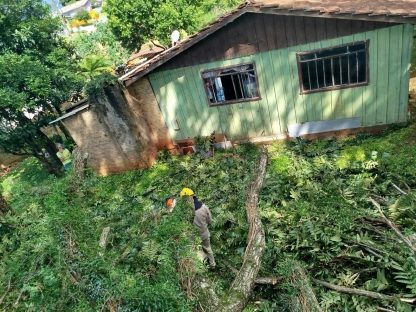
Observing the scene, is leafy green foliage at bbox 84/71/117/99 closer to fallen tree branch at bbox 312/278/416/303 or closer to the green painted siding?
the green painted siding

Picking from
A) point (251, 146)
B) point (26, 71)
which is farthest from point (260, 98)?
point (26, 71)

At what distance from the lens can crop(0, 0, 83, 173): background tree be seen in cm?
1157

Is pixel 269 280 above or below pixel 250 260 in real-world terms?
below

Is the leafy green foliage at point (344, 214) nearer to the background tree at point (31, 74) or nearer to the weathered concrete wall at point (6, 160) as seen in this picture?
the background tree at point (31, 74)

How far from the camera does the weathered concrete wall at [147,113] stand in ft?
36.6

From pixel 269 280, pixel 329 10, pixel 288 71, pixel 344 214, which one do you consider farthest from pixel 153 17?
pixel 269 280

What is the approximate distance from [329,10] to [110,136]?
25.9 feet

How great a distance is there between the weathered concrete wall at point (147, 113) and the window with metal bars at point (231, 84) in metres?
2.15

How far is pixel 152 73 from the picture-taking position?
10875mm

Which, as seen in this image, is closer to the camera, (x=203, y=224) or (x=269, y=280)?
(x=269, y=280)

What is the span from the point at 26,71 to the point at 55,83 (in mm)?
1619

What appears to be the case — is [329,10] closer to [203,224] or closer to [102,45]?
[203,224]

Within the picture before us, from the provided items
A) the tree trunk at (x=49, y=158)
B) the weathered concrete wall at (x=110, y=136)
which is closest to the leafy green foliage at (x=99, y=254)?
the weathered concrete wall at (x=110, y=136)

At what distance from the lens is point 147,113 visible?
38.7ft
